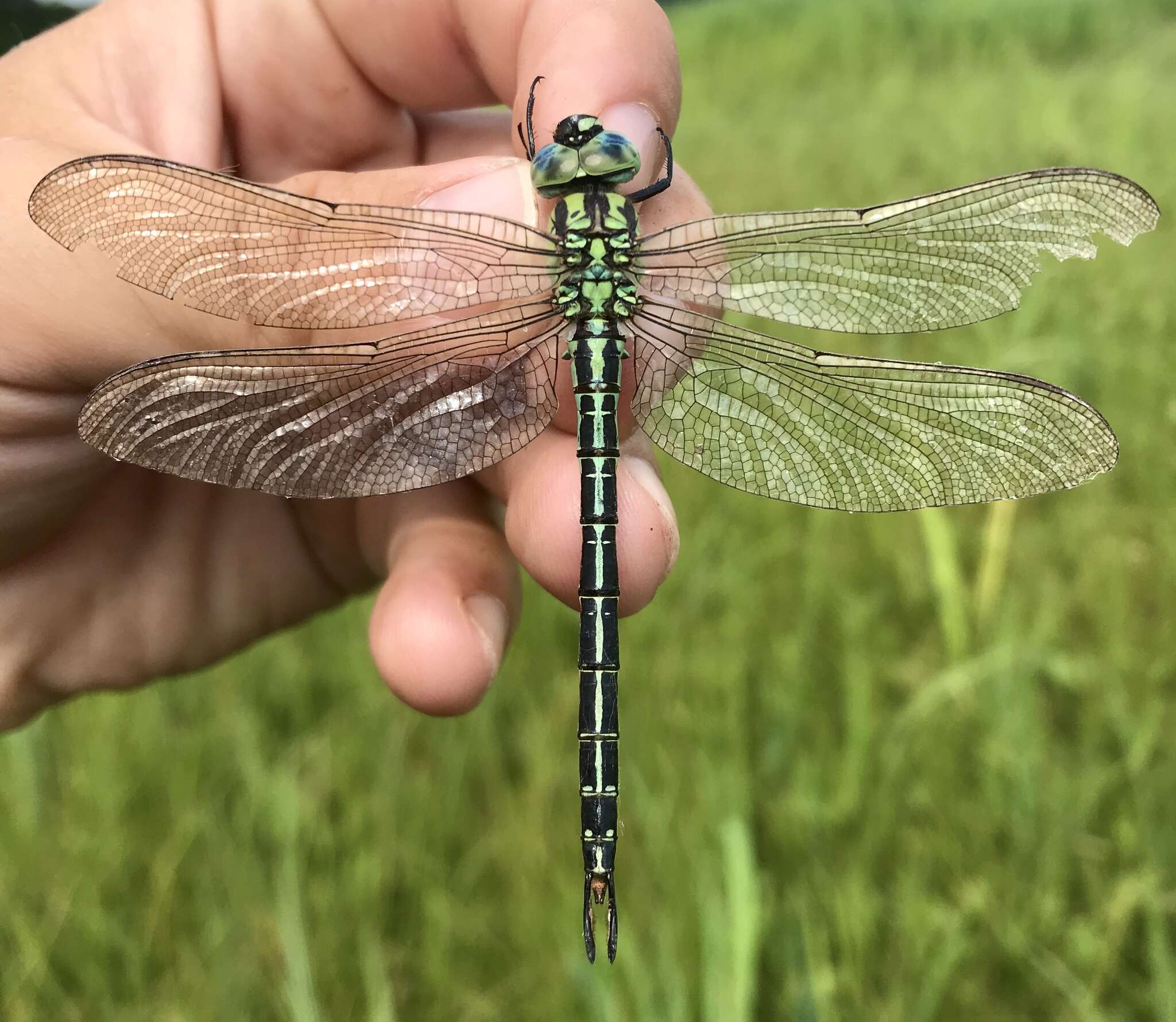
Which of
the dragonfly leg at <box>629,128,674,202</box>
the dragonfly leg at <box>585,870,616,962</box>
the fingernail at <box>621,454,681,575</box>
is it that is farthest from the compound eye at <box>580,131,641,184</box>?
the dragonfly leg at <box>585,870,616,962</box>

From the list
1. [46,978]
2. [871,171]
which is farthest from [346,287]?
[871,171]

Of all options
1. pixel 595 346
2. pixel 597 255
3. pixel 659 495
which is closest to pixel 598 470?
pixel 659 495

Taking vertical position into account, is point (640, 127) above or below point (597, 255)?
above

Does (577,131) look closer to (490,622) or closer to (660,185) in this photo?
(660,185)

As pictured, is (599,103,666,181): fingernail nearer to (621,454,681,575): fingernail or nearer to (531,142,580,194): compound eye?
(531,142,580,194): compound eye

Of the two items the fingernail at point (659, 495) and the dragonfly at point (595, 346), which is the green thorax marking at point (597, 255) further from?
the fingernail at point (659, 495)
